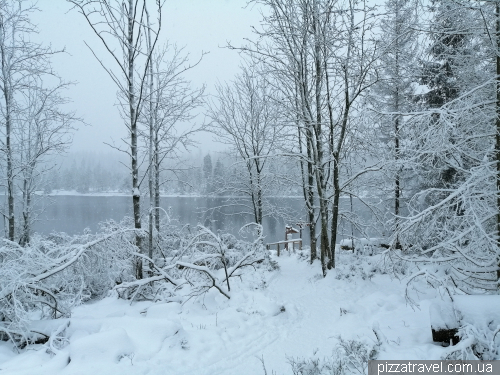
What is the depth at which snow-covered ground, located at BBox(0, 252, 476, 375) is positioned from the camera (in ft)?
13.7

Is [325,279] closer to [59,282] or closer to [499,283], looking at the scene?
[499,283]

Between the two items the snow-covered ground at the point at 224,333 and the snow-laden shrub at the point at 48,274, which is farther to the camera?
the snow-laden shrub at the point at 48,274

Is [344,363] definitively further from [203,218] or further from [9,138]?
[203,218]

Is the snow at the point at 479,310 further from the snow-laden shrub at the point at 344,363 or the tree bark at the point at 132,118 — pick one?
the tree bark at the point at 132,118

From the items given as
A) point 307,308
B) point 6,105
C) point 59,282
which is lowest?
point 307,308

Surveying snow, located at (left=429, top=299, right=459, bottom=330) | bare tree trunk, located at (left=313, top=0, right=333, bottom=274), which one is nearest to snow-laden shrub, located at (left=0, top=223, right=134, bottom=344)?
bare tree trunk, located at (left=313, top=0, right=333, bottom=274)

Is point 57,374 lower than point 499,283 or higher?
lower

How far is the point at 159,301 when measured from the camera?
7176 mm

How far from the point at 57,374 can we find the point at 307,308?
5043 millimetres

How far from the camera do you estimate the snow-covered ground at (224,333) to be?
419 cm

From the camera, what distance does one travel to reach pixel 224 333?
5.38 meters

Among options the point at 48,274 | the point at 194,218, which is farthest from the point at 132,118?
the point at 194,218

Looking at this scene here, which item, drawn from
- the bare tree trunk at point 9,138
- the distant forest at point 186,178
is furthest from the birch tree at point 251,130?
the bare tree trunk at point 9,138

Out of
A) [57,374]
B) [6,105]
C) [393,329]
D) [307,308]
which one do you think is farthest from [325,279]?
[6,105]
